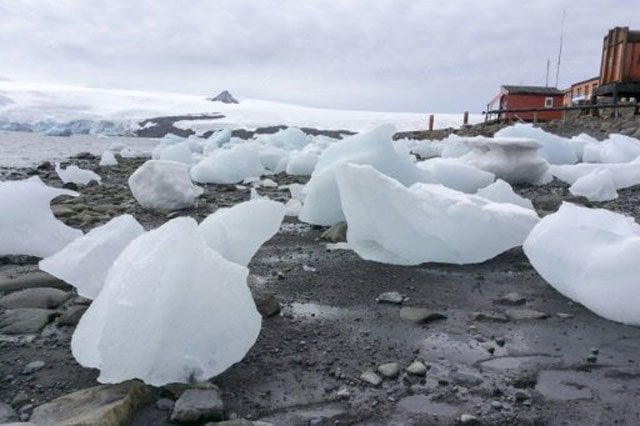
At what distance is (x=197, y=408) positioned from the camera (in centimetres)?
109

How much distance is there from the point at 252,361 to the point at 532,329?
860 millimetres

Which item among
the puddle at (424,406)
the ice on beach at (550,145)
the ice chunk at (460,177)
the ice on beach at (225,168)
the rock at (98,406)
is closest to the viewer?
the rock at (98,406)

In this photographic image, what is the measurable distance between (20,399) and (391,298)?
45.1 inches

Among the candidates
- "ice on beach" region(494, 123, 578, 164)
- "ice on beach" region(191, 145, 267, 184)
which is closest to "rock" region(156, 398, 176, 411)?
"ice on beach" region(191, 145, 267, 184)

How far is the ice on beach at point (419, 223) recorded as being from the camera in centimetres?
219

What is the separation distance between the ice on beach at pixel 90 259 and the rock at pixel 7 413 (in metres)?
0.45

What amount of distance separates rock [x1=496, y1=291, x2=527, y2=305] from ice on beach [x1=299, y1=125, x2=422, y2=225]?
47.0 inches

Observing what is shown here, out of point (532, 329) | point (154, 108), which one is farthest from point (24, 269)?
point (154, 108)

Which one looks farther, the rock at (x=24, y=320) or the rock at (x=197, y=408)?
the rock at (x=24, y=320)

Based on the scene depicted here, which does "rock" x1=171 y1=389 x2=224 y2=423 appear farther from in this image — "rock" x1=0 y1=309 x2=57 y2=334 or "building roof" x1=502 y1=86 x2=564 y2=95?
"building roof" x1=502 y1=86 x2=564 y2=95

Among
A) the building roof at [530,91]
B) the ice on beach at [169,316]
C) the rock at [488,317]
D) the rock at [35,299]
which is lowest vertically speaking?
the rock at [35,299]

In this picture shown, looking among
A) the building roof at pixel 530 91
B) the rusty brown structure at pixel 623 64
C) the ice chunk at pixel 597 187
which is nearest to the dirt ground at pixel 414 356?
the ice chunk at pixel 597 187

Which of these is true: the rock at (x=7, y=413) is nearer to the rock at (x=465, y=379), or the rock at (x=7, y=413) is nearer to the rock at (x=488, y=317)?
the rock at (x=465, y=379)

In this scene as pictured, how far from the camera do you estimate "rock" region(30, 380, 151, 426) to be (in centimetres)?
104
